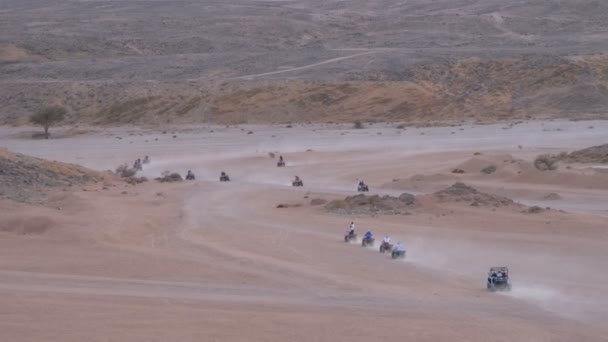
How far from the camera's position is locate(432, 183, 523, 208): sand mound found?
92.2 ft

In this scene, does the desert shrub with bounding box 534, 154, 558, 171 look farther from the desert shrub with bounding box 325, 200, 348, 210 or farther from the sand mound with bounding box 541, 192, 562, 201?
the desert shrub with bounding box 325, 200, 348, 210

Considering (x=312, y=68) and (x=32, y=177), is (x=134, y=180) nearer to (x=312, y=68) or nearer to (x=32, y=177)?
(x=32, y=177)

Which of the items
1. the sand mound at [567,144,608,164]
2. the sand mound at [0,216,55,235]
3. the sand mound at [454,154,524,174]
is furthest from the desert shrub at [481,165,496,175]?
the sand mound at [0,216,55,235]

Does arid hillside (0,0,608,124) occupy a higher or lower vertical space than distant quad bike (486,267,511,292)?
higher

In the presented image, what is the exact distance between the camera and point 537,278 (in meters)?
18.3

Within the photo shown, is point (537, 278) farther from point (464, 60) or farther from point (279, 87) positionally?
point (464, 60)

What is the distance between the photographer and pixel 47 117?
224 feet

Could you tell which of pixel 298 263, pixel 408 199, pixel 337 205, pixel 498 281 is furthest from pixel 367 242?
pixel 337 205

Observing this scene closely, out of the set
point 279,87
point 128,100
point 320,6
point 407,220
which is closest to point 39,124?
point 128,100

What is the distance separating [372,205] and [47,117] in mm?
43805

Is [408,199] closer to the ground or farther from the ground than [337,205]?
farther from the ground

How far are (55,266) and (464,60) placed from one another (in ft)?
212

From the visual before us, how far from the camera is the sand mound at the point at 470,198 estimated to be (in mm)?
28100

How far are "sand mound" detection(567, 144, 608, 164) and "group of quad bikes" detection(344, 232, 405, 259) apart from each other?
1903cm
